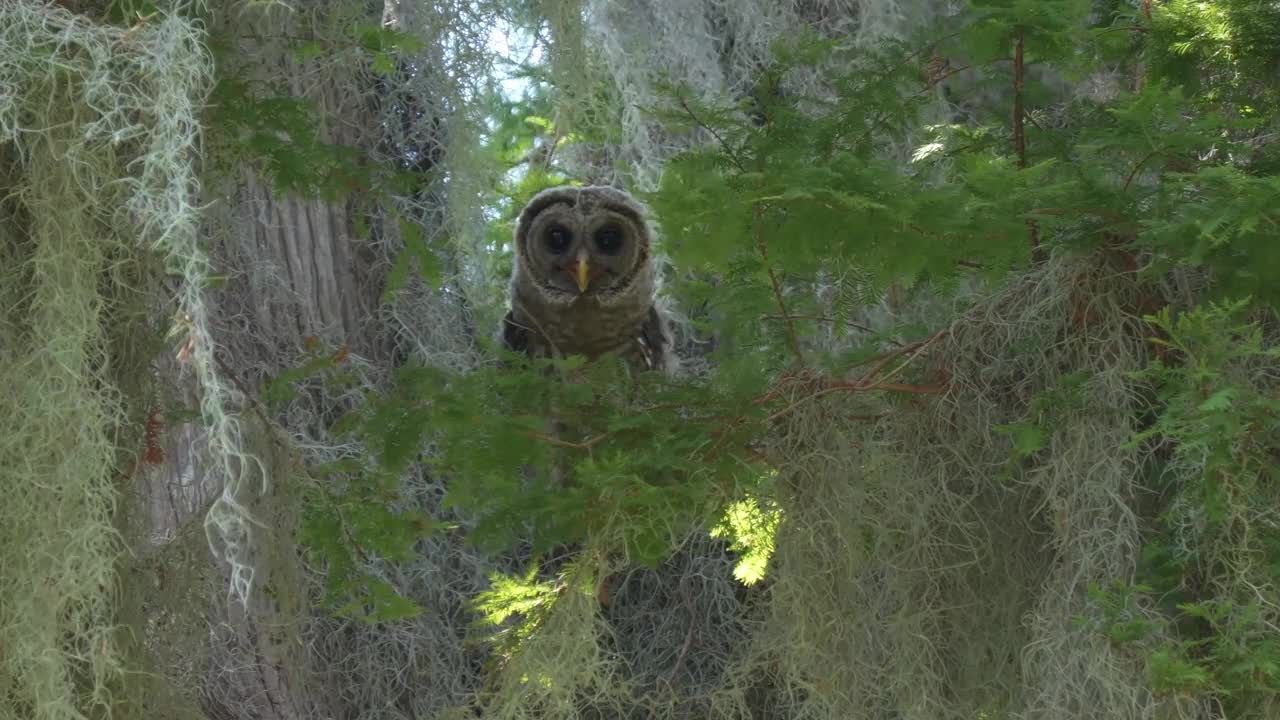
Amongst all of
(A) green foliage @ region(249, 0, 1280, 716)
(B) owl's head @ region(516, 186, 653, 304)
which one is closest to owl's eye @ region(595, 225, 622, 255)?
(B) owl's head @ region(516, 186, 653, 304)

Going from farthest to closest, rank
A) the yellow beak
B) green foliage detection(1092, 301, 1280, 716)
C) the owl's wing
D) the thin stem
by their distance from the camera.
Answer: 1. the owl's wing
2. the yellow beak
3. the thin stem
4. green foliage detection(1092, 301, 1280, 716)

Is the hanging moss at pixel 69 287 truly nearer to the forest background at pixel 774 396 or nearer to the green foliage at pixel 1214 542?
the forest background at pixel 774 396

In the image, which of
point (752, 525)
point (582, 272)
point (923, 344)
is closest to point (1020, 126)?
point (923, 344)

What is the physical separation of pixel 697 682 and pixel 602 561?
150cm

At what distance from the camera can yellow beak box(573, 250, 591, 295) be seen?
175 inches

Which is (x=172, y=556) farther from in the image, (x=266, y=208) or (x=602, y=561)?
(x=266, y=208)

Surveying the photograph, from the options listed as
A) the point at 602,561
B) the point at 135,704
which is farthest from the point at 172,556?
the point at 602,561

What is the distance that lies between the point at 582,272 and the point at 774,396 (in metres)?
1.72

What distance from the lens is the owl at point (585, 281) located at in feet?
14.7

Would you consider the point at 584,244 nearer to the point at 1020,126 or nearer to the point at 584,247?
the point at 584,247

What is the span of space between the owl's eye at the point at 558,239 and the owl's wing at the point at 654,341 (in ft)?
1.09

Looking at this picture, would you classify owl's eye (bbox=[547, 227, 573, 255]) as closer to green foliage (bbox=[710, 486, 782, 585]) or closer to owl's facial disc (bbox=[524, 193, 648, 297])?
owl's facial disc (bbox=[524, 193, 648, 297])

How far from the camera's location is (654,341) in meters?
4.65

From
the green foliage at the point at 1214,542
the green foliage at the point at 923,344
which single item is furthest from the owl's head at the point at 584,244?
the green foliage at the point at 1214,542
